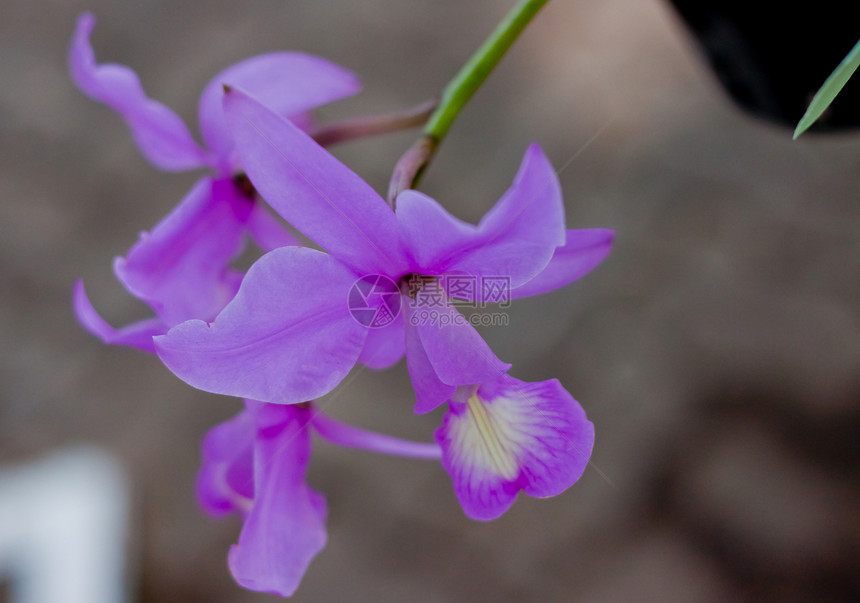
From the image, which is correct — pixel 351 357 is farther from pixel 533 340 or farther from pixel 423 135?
pixel 533 340

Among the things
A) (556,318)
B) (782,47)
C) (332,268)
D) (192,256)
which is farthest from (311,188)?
(556,318)

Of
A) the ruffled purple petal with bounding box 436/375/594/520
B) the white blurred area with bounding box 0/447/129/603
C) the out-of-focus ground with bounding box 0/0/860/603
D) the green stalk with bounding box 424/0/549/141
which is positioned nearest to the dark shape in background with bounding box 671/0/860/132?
the green stalk with bounding box 424/0/549/141

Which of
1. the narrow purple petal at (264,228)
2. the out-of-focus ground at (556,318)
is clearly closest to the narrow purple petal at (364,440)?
the narrow purple petal at (264,228)

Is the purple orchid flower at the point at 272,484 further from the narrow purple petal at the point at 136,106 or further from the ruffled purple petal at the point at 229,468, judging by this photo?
the narrow purple petal at the point at 136,106

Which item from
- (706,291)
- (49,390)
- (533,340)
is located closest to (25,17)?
(49,390)

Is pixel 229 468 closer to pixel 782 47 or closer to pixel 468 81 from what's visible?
pixel 468 81

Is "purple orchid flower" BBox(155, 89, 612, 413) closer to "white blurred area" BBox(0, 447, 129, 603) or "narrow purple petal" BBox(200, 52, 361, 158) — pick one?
"narrow purple petal" BBox(200, 52, 361, 158)

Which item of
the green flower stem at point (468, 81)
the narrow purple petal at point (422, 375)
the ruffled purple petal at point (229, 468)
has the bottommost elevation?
the ruffled purple petal at point (229, 468)
